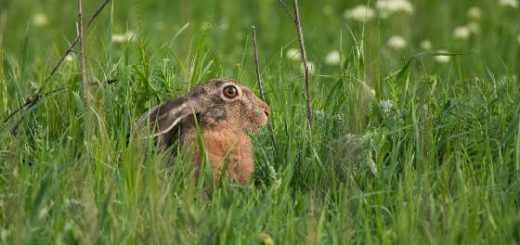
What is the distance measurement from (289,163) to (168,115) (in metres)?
0.65

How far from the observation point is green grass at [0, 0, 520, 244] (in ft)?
16.2

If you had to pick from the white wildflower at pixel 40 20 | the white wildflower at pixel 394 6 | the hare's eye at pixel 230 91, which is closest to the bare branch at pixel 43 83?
the hare's eye at pixel 230 91

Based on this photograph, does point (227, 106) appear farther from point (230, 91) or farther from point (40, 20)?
point (40, 20)

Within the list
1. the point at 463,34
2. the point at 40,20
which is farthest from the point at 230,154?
the point at 40,20

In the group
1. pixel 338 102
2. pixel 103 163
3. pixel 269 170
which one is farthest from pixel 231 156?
pixel 338 102

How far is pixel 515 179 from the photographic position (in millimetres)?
5664

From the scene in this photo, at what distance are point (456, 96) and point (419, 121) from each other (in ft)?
2.64

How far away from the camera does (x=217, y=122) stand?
19.7 ft

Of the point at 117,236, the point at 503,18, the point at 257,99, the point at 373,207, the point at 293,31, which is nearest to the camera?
the point at 117,236

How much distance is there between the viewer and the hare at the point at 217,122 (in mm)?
5754

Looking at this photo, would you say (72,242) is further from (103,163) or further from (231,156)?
(231,156)

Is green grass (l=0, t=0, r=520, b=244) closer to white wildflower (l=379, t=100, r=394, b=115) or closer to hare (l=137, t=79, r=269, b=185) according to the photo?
white wildflower (l=379, t=100, r=394, b=115)

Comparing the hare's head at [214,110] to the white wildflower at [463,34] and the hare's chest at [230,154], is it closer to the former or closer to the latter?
the hare's chest at [230,154]

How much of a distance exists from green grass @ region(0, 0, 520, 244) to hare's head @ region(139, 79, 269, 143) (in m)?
0.20
